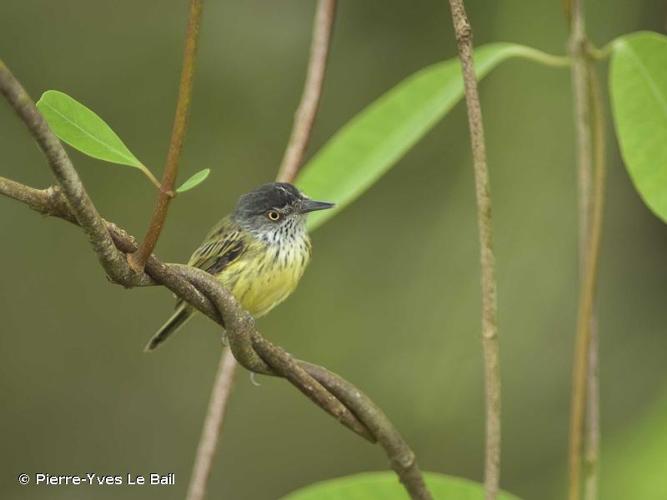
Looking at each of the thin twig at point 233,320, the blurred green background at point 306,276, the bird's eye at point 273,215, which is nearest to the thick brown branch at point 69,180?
the thin twig at point 233,320

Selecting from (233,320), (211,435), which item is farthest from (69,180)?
(211,435)

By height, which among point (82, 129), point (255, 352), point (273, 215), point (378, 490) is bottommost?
point (378, 490)

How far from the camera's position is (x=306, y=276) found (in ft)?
21.4

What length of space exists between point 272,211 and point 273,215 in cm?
2

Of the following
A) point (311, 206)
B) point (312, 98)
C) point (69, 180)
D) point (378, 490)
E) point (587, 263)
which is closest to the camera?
point (69, 180)

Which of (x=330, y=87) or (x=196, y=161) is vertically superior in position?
(x=330, y=87)

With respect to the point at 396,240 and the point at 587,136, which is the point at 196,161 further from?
the point at 587,136

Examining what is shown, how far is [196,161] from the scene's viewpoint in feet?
20.9

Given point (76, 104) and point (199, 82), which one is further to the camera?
point (199, 82)

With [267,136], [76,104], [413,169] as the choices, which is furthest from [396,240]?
[76,104]

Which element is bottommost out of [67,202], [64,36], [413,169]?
[67,202]

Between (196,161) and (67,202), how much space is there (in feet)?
16.0

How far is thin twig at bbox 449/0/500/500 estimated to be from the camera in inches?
75.6

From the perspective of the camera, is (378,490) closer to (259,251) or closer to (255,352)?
(255,352)
